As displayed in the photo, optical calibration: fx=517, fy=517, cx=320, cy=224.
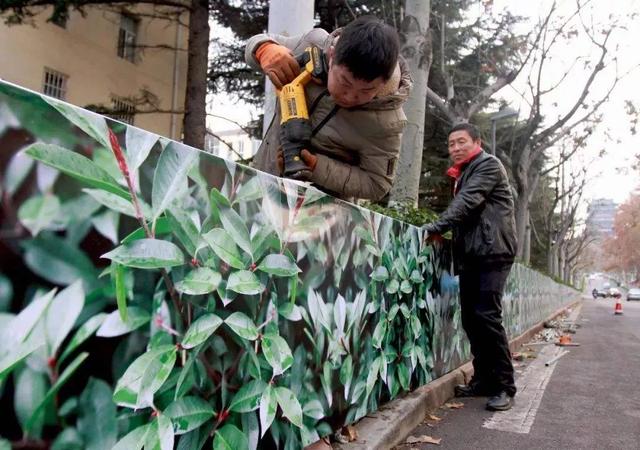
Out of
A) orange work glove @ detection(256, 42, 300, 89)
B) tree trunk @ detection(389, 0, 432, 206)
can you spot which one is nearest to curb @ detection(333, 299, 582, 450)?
orange work glove @ detection(256, 42, 300, 89)

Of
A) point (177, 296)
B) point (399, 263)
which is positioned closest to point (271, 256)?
point (177, 296)

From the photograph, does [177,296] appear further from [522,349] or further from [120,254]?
[522,349]

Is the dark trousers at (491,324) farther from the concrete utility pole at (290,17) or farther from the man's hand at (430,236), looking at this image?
the concrete utility pole at (290,17)

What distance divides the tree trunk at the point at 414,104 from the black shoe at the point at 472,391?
2418 millimetres

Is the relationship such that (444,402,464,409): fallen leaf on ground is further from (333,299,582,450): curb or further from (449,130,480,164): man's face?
(449,130,480,164): man's face

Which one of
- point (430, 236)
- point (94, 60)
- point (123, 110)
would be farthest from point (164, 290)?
point (94, 60)

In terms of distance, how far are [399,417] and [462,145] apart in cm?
225

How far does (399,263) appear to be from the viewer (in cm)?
324

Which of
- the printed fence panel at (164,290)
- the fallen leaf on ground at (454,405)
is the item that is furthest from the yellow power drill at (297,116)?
the fallen leaf on ground at (454,405)

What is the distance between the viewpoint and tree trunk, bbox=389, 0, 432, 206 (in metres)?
6.43

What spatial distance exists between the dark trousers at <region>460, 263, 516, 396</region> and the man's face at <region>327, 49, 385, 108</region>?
2078mm

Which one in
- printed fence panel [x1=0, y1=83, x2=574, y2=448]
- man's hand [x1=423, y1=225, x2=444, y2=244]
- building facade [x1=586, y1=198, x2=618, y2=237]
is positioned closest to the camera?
printed fence panel [x1=0, y1=83, x2=574, y2=448]

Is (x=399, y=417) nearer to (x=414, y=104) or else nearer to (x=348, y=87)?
(x=348, y=87)

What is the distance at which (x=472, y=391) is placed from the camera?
4090mm
